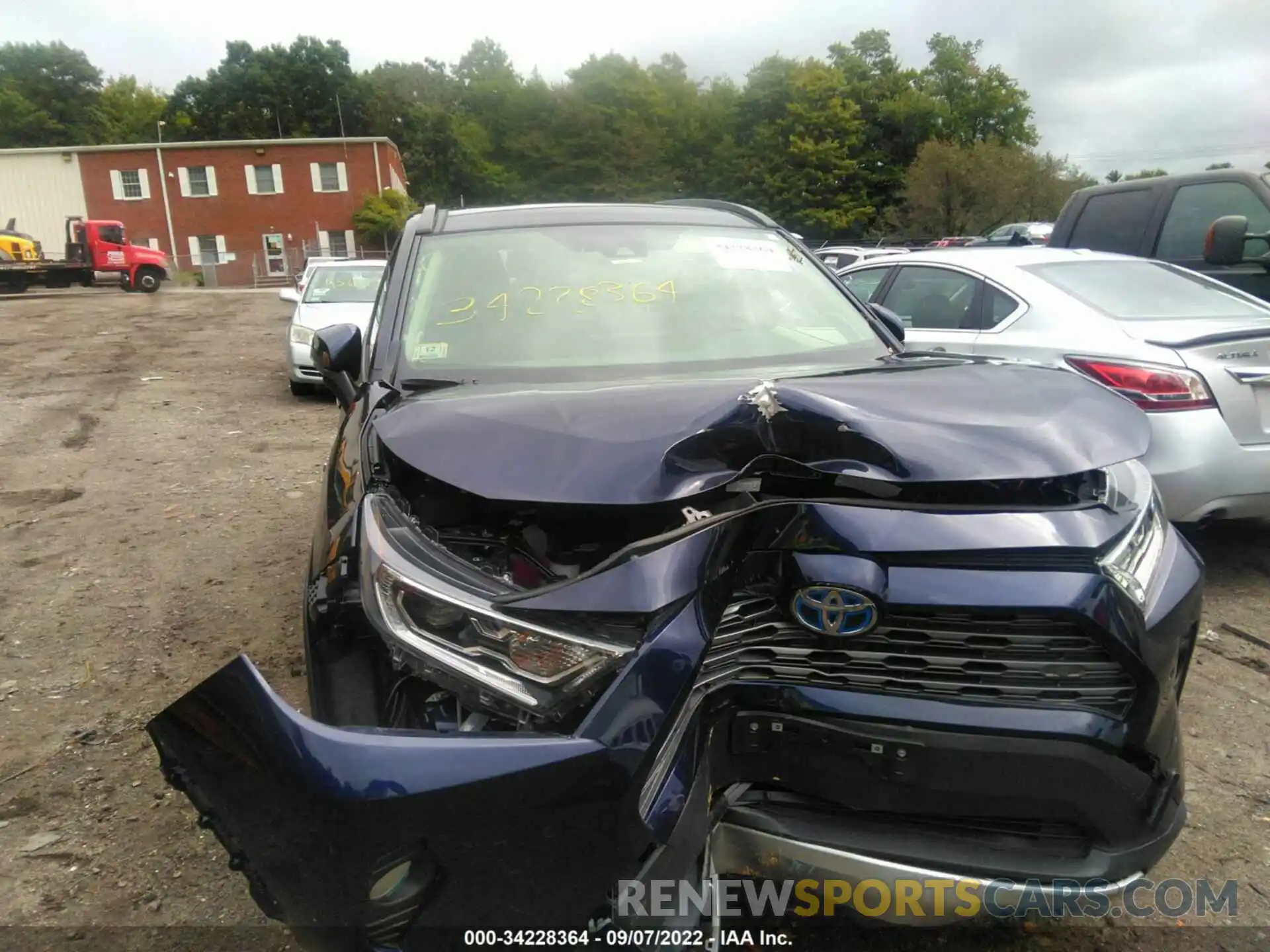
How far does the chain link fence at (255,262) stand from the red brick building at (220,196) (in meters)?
0.05

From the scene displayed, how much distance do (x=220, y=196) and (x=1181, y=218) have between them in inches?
1847

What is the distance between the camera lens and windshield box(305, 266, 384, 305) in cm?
1089

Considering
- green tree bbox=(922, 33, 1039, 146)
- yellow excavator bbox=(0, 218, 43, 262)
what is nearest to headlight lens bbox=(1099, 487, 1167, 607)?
yellow excavator bbox=(0, 218, 43, 262)

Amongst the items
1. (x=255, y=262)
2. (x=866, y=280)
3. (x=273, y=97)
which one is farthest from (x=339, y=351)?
(x=273, y=97)

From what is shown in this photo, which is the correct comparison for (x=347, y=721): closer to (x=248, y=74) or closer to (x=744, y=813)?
(x=744, y=813)

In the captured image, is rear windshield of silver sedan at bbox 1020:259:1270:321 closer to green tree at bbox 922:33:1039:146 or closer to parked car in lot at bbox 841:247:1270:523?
parked car in lot at bbox 841:247:1270:523

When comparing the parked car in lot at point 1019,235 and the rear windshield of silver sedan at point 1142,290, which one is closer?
the rear windshield of silver sedan at point 1142,290

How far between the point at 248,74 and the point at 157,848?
3275 inches

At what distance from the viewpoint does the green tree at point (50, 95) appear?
67.2 m

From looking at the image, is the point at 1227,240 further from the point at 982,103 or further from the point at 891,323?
the point at 982,103

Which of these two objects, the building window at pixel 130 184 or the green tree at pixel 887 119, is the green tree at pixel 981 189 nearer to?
the green tree at pixel 887 119

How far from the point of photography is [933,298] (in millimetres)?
5664

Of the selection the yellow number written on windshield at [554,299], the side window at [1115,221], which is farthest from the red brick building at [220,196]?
the yellow number written on windshield at [554,299]

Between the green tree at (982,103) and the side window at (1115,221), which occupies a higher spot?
the green tree at (982,103)
